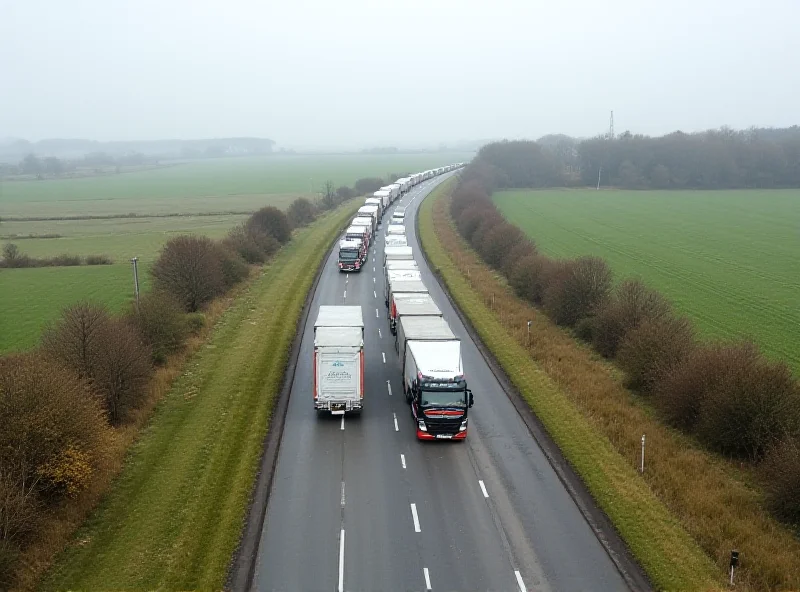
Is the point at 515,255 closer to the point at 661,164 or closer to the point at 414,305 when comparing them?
the point at 414,305

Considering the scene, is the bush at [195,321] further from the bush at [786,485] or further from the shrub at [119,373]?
the bush at [786,485]

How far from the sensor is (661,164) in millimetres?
146000

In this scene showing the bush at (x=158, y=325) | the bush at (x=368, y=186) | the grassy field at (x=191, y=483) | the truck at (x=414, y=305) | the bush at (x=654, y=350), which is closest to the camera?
the grassy field at (x=191, y=483)

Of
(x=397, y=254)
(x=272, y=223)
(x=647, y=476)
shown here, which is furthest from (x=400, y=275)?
(x=272, y=223)

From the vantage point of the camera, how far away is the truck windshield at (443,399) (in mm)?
24500

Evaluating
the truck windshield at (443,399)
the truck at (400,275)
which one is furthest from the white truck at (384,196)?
the truck windshield at (443,399)

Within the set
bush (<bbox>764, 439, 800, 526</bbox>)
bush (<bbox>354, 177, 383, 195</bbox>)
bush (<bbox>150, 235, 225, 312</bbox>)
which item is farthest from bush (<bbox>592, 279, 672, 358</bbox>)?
bush (<bbox>354, 177, 383, 195</bbox>)

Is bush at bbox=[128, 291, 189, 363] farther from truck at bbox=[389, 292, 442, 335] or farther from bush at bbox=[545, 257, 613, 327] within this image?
bush at bbox=[545, 257, 613, 327]

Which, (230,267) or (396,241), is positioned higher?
(396,241)

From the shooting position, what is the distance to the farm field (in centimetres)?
4603

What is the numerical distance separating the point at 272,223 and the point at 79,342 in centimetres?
4442

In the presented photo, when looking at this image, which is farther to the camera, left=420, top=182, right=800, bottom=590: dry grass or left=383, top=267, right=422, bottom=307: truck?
left=383, top=267, right=422, bottom=307: truck

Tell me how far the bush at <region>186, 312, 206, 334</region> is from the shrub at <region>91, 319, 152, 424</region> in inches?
379

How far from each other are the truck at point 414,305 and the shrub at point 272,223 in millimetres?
34973
